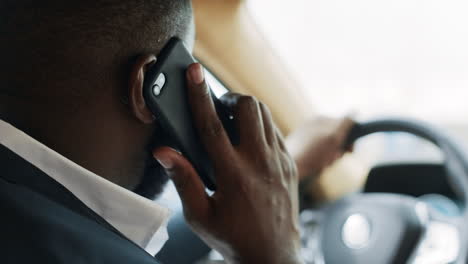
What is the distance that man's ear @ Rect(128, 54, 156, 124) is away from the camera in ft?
3.34

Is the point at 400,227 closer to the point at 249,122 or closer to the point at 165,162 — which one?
the point at 249,122

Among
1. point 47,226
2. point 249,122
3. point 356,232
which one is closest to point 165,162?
point 249,122

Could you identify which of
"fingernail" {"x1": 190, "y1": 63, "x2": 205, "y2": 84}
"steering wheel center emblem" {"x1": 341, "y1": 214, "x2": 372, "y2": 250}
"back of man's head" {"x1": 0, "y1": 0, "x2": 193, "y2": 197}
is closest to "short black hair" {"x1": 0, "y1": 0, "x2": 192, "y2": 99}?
"back of man's head" {"x1": 0, "y1": 0, "x2": 193, "y2": 197}

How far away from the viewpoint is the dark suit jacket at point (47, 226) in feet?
2.70

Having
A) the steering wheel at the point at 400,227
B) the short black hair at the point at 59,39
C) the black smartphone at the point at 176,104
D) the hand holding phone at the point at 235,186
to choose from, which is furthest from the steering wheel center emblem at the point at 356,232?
the short black hair at the point at 59,39

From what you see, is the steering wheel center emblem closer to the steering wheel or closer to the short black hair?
the steering wheel

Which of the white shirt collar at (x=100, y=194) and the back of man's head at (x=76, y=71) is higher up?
the back of man's head at (x=76, y=71)

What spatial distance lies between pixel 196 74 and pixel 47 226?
0.37 m

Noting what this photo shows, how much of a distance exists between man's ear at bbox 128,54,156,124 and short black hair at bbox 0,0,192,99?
0.03m

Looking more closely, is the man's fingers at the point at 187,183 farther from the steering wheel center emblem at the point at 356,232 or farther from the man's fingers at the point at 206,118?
the steering wheel center emblem at the point at 356,232

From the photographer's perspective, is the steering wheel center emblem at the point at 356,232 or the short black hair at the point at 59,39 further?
the steering wheel center emblem at the point at 356,232

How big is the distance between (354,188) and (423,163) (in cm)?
25

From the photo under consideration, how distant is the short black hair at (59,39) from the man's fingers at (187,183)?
0.59ft

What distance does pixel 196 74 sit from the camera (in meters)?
1.09
